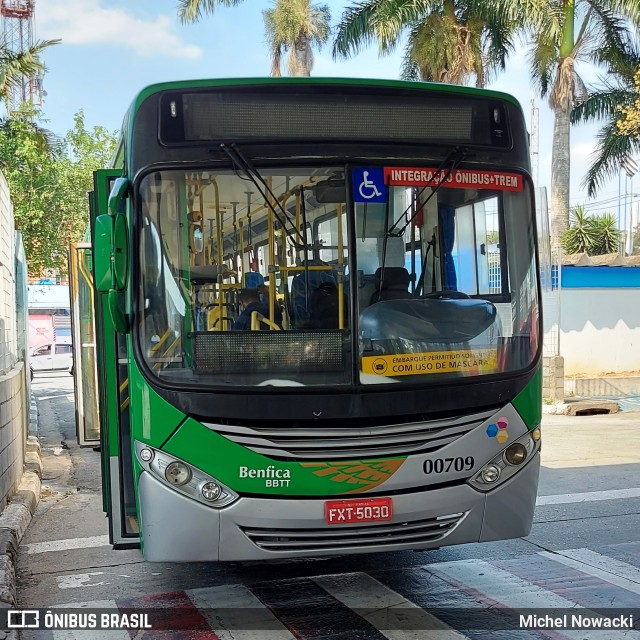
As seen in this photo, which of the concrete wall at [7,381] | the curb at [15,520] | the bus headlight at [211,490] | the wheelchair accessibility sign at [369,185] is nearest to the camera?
the bus headlight at [211,490]

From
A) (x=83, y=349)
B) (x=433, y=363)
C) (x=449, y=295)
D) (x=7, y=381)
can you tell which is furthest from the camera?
(x=83, y=349)

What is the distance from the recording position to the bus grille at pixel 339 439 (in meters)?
4.24

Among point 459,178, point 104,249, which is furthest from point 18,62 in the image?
point 459,178

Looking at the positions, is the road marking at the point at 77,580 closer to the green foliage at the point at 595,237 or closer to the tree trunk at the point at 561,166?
the tree trunk at the point at 561,166

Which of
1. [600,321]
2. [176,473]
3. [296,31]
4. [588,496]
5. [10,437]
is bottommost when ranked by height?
[588,496]

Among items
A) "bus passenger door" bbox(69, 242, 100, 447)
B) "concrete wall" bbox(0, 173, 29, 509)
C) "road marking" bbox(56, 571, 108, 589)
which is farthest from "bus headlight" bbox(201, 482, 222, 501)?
"bus passenger door" bbox(69, 242, 100, 447)

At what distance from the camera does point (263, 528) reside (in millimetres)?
4258

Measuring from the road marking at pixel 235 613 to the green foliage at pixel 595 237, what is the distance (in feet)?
75.0

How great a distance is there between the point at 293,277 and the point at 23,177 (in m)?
14.1

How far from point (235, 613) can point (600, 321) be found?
14.5m

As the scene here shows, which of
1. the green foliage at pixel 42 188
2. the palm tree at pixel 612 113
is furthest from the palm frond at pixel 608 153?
the green foliage at pixel 42 188

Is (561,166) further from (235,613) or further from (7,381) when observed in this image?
(235,613)

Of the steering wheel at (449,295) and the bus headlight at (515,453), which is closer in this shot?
the bus headlight at (515,453)

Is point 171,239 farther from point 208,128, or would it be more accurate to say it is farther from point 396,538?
point 396,538
